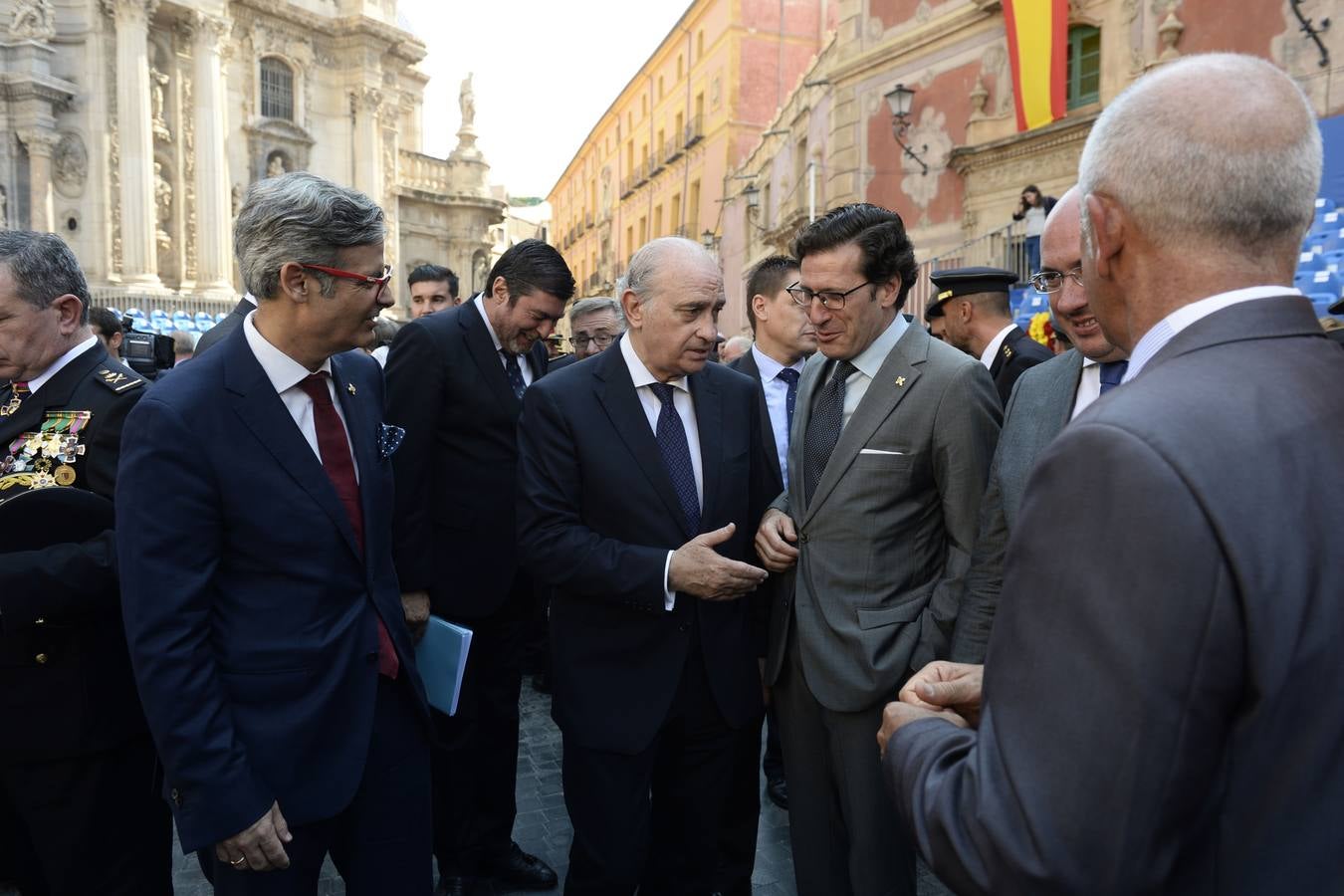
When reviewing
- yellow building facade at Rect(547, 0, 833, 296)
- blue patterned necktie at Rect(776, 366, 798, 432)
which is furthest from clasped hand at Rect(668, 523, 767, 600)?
yellow building facade at Rect(547, 0, 833, 296)

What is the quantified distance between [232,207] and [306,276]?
1222 inches

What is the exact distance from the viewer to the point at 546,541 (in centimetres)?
284

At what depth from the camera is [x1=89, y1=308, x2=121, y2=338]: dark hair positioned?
536 cm

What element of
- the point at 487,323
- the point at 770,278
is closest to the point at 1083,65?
the point at 770,278

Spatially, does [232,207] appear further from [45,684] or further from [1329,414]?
[1329,414]

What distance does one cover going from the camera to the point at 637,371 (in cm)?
300

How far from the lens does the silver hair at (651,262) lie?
300cm

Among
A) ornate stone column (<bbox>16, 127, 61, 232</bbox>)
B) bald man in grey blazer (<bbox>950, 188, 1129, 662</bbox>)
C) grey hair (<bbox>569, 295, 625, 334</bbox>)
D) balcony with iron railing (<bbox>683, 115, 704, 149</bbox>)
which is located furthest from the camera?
balcony with iron railing (<bbox>683, 115, 704, 149</bbox>)

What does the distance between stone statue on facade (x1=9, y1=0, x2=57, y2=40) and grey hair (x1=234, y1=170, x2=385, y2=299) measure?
3017cm

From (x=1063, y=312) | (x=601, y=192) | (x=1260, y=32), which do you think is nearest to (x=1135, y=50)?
(x=1260, y=32)

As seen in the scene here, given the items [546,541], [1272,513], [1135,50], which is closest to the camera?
[1272,513]

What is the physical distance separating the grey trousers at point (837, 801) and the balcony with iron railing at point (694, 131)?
108 ft

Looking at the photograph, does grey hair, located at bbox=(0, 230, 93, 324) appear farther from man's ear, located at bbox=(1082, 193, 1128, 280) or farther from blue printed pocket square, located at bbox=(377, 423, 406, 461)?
man's ear, located at bbox=(1082, 193, 1128, 280)

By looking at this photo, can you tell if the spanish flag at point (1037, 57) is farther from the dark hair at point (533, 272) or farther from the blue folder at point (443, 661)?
the blue folder at point (443, 661)
